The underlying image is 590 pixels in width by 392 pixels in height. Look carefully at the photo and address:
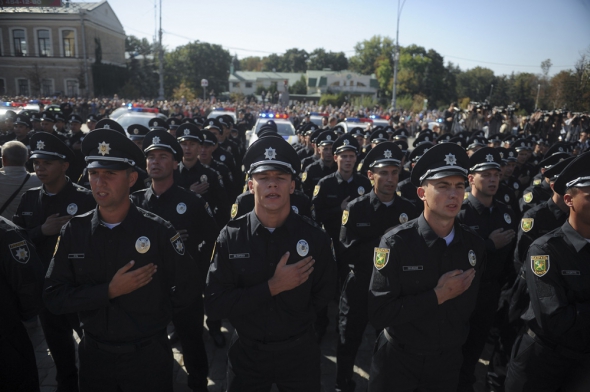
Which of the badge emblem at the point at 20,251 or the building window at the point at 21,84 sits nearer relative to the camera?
the badge emblem at the point at 20,251

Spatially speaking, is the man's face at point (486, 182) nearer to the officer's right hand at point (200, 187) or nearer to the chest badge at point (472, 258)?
the chest badge at point (472, 258)

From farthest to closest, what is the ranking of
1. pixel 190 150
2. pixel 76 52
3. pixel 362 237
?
pixel 76 52
pixel 190 150
pixel 362 237

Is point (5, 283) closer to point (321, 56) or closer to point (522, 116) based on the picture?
point (522, 116)

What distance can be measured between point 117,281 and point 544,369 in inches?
120

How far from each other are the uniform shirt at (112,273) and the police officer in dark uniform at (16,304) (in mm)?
228

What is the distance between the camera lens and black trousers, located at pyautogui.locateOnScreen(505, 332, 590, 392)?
275 centimetres

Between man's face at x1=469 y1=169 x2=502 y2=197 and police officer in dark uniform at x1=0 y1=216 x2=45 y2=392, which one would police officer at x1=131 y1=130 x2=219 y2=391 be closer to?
police officer in dark uniform at x1=0 y1=216 x2=45 y2=392

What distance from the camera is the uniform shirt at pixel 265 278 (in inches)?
110

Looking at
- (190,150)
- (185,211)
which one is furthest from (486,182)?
(190,150)

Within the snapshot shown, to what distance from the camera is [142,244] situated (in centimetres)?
288

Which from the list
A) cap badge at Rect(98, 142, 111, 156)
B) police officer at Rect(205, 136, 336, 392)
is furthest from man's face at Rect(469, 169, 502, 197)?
cap badge at Rect(98, 142, 111, 156)

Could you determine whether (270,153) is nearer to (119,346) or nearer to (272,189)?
(272,189)

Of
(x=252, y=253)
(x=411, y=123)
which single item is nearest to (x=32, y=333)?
(x=252, y=253)

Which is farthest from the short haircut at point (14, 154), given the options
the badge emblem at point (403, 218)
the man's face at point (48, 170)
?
the badge emblem at point (403, 218)
